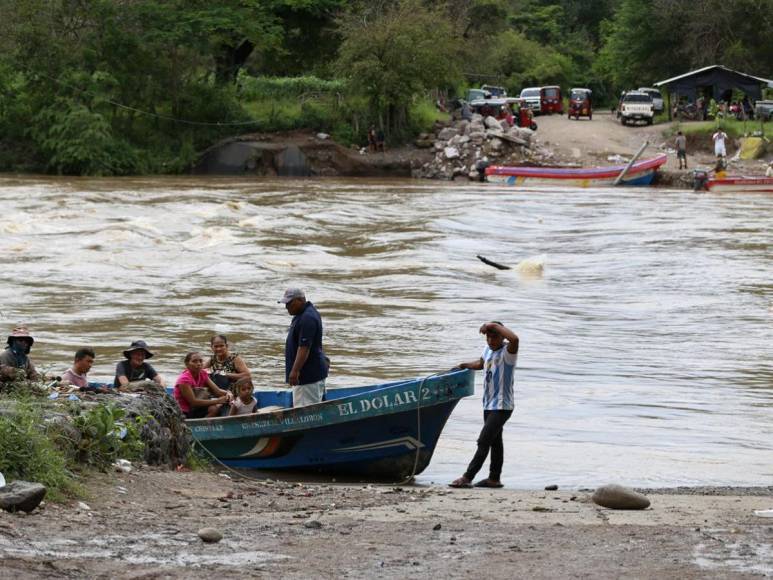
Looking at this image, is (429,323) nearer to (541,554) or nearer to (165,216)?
(541,554)

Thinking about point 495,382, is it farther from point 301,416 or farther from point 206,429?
point 206,429

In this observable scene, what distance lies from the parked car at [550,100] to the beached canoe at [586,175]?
17.9 meters

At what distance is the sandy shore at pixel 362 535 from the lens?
22.8 feet

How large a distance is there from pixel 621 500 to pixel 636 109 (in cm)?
5385

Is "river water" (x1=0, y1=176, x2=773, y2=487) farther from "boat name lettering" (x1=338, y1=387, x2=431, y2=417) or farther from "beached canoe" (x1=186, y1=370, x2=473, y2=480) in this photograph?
"boat name lettering" (x1=338, y1=387, x2=431, y2=417)

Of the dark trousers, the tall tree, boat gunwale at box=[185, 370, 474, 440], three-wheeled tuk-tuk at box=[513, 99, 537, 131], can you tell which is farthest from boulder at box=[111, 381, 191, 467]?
three-wheeled tuk-tuk at box=[513, 99, 537, 131]

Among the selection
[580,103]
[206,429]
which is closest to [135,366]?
[206,429]

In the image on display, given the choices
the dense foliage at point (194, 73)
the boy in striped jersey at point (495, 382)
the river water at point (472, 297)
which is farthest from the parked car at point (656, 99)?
the boy in striped jersey at point (495, 382)

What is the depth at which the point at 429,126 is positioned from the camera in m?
59.8

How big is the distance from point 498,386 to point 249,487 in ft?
7.35

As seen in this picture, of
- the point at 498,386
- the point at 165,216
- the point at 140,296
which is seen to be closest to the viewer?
Result: the point at 498,386

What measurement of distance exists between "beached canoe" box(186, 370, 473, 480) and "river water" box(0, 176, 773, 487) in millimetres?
743

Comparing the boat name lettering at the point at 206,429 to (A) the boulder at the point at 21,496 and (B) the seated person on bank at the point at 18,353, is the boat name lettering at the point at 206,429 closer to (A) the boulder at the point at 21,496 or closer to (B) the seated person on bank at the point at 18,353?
(B) the seated person on bank at the point at 18,353

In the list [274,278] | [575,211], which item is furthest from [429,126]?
[274,278]
